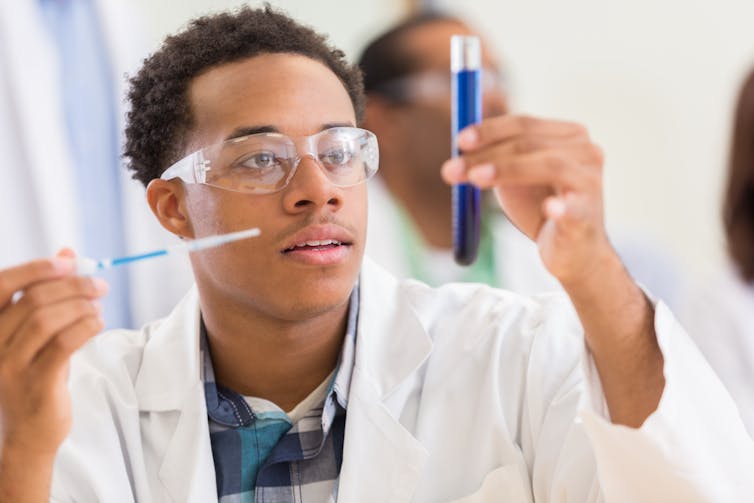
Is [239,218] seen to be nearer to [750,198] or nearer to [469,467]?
[469,467]

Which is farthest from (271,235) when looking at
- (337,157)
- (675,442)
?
(675,442)

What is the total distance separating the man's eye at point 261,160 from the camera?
1730 mm

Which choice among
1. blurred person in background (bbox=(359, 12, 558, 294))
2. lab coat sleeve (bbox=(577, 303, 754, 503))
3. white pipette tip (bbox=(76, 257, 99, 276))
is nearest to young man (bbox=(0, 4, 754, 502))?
lab coat sleeve (bbox=(577, 303, 754, 503))

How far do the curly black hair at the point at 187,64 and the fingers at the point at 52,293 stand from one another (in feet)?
2.26

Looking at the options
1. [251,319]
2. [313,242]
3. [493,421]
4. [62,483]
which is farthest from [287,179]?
[62,483]

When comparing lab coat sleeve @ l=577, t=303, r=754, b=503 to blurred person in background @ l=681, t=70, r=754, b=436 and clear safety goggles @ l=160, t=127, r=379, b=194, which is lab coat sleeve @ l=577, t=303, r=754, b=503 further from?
blurred person in background @ l=681, t=70, r=754, b=436

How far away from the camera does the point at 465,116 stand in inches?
51.8

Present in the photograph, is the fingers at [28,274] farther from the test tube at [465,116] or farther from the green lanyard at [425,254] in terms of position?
the green lanyard at [425,254]

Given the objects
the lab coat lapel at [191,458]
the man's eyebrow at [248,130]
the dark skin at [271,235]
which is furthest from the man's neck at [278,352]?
the man's eyebrow at [248,130]

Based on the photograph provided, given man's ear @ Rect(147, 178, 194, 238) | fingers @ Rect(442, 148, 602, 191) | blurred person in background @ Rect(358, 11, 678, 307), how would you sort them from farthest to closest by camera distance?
1. blurred person in background @ Rect(358, 11, 678, 307)
2. man's ear @ Rect(147, 178, 194, 238)
3. fingers @ Rect(442, 148, 602, 191)

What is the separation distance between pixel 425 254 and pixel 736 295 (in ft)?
2.86

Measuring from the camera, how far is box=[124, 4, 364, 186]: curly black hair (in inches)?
76.5

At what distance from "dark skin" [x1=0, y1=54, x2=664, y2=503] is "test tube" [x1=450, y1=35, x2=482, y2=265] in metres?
0.05

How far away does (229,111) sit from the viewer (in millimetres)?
1824
